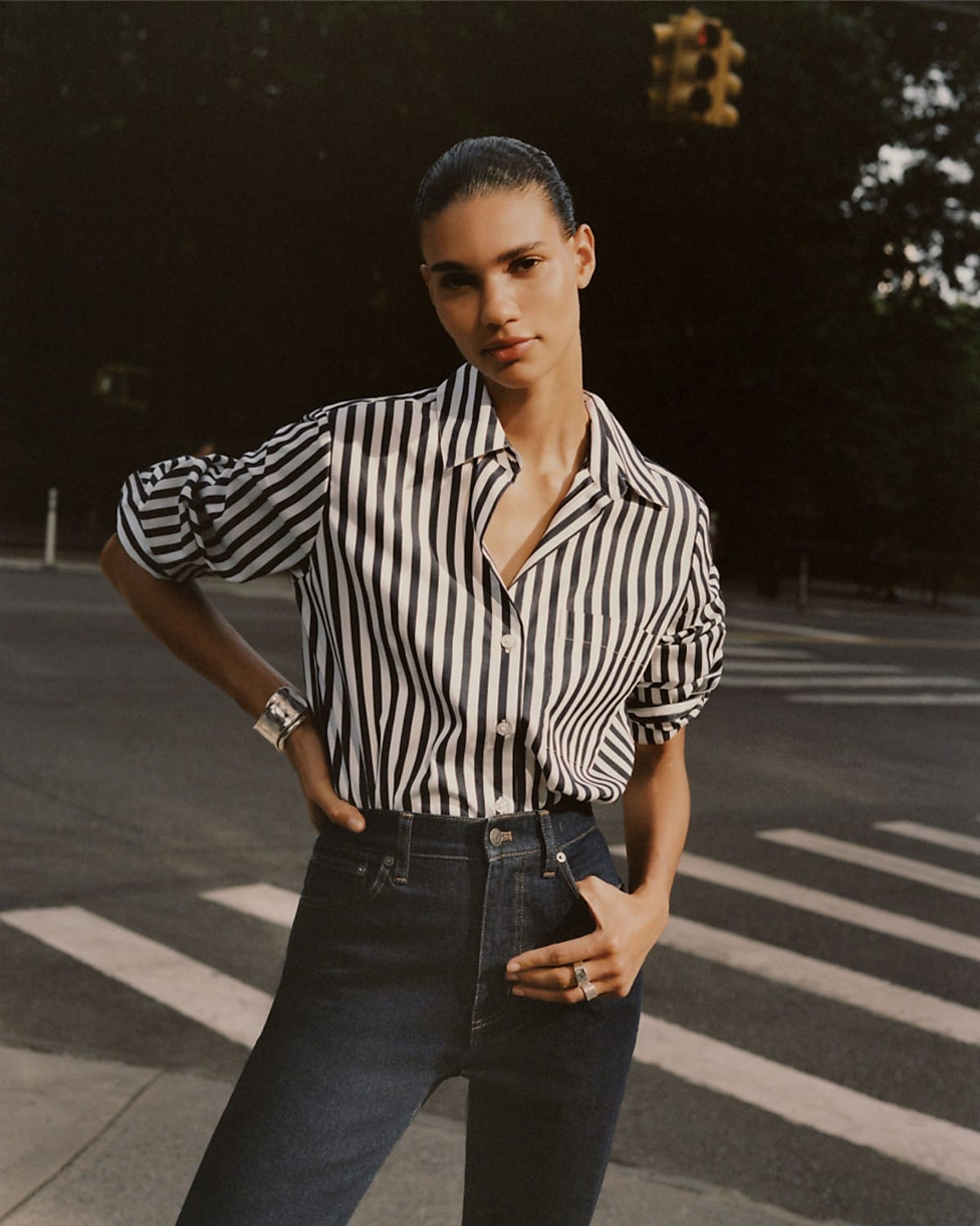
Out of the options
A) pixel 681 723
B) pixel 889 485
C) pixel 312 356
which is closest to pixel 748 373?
pixel 312 356

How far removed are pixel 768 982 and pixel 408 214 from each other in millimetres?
20925

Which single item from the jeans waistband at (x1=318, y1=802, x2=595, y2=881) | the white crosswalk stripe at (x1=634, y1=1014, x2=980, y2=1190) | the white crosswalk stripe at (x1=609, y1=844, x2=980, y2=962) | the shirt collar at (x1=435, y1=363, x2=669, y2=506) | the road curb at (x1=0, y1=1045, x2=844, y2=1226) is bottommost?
the white crosswalk stripe at (x1=609, y1=844, x2=980, y2=962)

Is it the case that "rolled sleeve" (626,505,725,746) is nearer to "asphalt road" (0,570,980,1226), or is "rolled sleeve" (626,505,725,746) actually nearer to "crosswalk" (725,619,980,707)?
"asphalt road" (0,570,980,1226)

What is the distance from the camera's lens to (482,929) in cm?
196

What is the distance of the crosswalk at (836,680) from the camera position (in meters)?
16.4

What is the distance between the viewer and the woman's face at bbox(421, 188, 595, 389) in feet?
6.58

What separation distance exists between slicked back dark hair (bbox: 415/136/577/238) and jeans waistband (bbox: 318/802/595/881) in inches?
29.3

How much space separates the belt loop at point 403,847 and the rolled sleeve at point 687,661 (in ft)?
1.37

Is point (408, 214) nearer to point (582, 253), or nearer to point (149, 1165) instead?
point (149, 1165)

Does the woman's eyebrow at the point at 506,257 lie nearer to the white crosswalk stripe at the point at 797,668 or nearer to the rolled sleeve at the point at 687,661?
the rolled sleeve at the point at 687,661

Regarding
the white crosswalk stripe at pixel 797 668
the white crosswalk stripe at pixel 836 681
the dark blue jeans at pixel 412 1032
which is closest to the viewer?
the dark blue jeans at pixel 412 1032

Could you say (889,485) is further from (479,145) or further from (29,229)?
(479,145)

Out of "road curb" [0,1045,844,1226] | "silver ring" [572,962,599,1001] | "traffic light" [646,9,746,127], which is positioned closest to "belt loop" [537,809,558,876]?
"silver ring" [572,962,599,1001]

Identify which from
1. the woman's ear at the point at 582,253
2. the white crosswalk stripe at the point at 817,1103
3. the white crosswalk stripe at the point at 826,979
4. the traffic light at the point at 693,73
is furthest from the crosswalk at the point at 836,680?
the woman's ear at the point at 582,253
